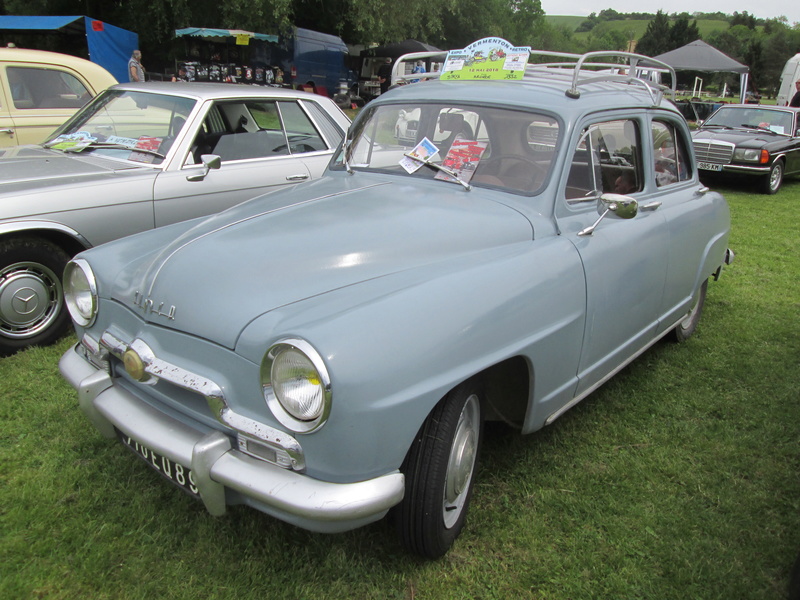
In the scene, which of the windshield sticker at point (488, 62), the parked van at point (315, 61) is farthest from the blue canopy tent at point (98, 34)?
the windshield sticker at point (488, 62)

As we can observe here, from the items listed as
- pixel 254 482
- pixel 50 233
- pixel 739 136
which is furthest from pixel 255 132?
pixel 739 136

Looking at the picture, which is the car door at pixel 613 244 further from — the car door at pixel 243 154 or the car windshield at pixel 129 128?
the car windshield at pixel 129 128

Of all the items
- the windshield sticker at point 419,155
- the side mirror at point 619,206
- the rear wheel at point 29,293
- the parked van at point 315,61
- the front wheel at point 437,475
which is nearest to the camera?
the front wheel at point 437,475

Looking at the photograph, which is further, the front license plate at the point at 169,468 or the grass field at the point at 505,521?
the grass field at the point at 505,521

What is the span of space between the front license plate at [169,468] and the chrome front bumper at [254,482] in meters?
0.07

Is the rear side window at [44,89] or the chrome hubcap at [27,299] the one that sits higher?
the rear side window at [44,89]

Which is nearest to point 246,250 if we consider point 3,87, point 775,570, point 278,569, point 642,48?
point 278,569

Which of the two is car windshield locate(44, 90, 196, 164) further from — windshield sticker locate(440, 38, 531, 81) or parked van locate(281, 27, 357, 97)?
parked van locate(281, 27, 357, 97)

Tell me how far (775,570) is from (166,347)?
7.97ft

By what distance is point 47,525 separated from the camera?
2.44m

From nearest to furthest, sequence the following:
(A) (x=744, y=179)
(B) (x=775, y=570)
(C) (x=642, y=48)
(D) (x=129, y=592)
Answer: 1. (D) (x=129, y=592)
2. (B) (x=775, y=570)
3. (A) (x=744, y=179)
4. (C) (x=642, y=48)

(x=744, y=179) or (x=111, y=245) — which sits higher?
(x=111, y=245)

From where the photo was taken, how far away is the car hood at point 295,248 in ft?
7.11

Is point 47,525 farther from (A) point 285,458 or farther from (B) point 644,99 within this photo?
(B) point 644,99
